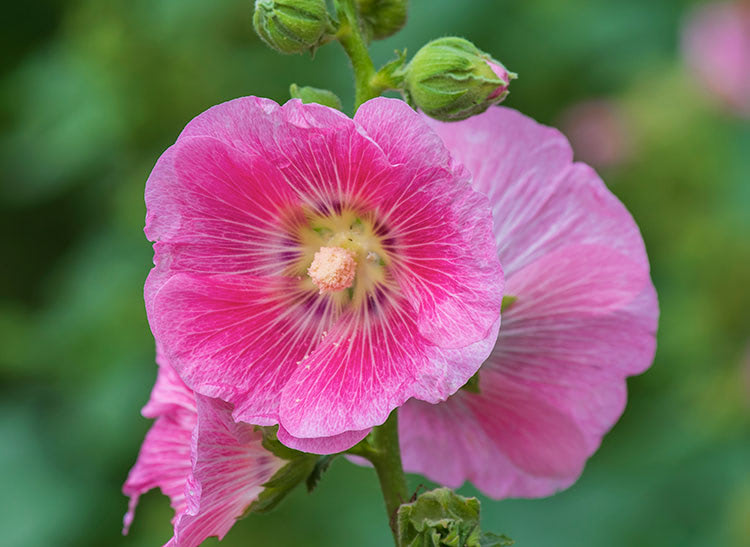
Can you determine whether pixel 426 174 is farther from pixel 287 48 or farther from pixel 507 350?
pixel 507 350

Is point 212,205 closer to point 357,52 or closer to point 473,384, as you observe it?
point 357,52

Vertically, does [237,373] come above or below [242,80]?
above

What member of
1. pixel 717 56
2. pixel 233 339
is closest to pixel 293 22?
pixel 233 339

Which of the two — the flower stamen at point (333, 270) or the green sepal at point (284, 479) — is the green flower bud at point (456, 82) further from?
the green sepal at point (284, 479)

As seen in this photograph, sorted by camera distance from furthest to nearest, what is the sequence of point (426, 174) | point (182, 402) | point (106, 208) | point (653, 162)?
point (653, 162), point (106, 208), point (182, 402), point (426, 174)

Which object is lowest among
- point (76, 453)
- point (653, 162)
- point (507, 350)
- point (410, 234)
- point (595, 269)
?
point (76, 453)

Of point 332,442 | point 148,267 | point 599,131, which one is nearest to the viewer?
point 332,442

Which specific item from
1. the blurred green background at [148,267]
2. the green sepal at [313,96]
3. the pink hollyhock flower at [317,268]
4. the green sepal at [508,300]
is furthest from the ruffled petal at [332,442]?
the blurred green background at [148,267]

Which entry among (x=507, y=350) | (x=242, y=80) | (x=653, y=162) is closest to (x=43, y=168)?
(x=242, y=80)
